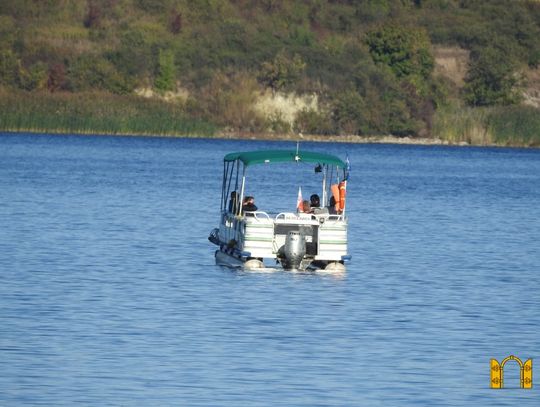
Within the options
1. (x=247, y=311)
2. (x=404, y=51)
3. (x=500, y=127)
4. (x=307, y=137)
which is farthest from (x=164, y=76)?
(x=247, y=311)

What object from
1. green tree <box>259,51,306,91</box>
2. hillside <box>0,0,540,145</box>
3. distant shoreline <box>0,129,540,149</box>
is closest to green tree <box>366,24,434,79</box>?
hillside <box>0,0,540,145</box>

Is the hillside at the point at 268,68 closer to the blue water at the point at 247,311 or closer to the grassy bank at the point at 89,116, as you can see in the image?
the grassy bank at the point at 89,116

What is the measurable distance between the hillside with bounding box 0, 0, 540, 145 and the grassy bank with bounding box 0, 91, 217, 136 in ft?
0.38

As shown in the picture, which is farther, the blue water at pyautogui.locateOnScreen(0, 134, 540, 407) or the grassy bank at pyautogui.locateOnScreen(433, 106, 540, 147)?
the grassy bank at pyautogui.locateOnScreen(433, 106, 540, 147)

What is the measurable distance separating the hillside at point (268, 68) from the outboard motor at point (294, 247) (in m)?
72.6

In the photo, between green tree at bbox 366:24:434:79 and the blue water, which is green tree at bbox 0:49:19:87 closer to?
green tree at bbox 366:24:434:79

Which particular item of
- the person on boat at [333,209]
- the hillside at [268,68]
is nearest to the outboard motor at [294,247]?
the person on boat at [333,209]

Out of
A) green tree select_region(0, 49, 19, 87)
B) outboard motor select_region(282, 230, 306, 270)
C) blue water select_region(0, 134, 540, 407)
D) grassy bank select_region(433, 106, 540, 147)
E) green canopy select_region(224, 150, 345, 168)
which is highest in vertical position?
→ green tree select_region(0, 49, 19, 87)

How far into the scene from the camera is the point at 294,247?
1249 inches

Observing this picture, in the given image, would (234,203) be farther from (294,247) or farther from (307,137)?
(307,137)

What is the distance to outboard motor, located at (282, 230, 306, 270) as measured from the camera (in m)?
31.6

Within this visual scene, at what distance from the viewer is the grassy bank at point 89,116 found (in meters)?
104

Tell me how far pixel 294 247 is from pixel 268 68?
9022 centimetres

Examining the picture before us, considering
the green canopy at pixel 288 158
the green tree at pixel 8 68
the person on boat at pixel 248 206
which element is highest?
the green tree at pixel 8 68
